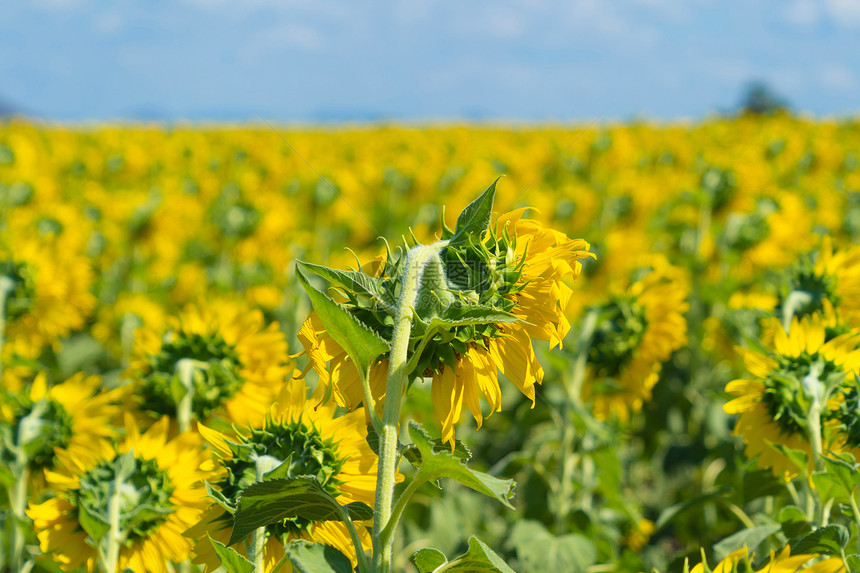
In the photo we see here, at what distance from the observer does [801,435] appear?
1538 mm

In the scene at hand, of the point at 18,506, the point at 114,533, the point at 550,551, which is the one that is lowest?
the point at 550,551

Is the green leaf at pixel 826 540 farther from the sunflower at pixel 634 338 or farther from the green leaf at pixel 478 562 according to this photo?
the sunflower at pixel 634 338

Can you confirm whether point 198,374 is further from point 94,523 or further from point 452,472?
point 452,472

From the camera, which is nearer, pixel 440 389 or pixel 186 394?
pixel 440 389

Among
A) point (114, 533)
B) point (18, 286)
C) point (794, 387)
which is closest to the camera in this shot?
point (114, 533)

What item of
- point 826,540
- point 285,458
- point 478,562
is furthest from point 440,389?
point 826,540

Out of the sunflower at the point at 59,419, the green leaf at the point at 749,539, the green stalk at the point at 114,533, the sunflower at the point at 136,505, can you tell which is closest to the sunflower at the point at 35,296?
the sunflower at the point at 59,419

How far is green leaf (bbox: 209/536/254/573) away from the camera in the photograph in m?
0.91

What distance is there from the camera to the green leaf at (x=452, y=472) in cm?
78

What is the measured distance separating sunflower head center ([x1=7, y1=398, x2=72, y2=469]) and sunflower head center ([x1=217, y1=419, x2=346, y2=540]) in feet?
2.35

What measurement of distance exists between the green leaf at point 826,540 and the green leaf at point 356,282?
0.75 metres

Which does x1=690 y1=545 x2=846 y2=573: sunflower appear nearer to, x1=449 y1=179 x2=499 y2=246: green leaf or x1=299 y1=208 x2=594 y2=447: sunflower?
x1=299 y1=208 x2=594 y2=447: sunflower

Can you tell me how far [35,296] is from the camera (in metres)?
2.80

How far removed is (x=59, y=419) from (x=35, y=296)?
1283 millimetres
